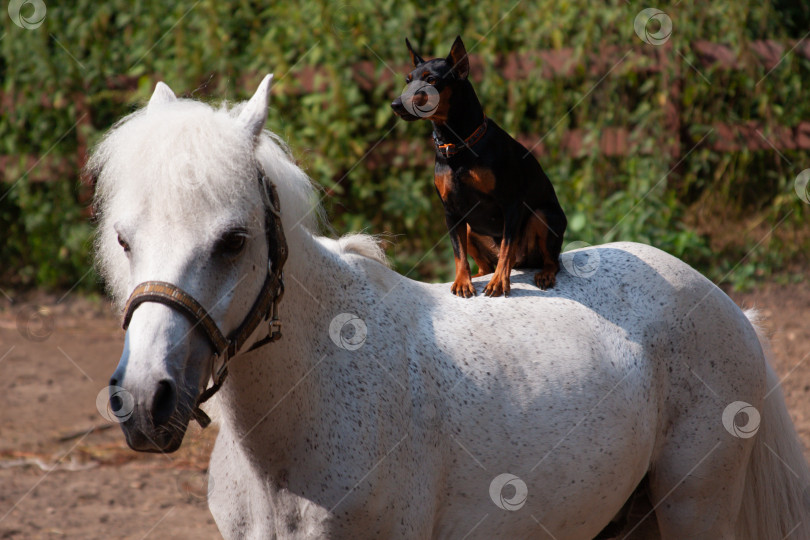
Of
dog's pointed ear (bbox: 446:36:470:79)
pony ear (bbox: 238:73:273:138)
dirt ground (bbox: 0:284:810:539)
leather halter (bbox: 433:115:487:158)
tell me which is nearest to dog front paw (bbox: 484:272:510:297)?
leather halter (bbox: 433:115:487:158)

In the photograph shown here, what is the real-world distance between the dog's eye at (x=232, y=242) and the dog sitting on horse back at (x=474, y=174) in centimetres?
75

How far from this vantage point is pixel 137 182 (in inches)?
66.1

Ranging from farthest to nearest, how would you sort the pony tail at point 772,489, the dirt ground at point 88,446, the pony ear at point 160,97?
1. the dirt ground at point 88,446
2. the pony tail at point 772,489
3. the pony ear at point 160,97

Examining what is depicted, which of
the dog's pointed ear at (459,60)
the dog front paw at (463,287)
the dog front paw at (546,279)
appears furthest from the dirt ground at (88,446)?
the dog's pointed ear at (459,60)

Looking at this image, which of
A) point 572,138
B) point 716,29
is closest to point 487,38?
point 572,138

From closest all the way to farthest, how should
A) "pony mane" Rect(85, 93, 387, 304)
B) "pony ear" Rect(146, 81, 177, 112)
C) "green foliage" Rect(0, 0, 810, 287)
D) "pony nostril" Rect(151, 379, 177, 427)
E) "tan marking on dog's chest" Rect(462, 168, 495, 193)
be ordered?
"pony nostril" Rect(151, 379, 177, 427)
"pony mane" Rect(85, 93, 387, 304)
"pony ear" Rect(146, 81, 177, 112)
"tan marking on dog's chest" Rect(462, 168, 495, 193)
"green foliage" Rect(0, 0, 810, 287)

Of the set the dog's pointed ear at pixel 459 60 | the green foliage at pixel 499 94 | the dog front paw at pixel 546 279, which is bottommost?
the green foliage at pixel 499 94

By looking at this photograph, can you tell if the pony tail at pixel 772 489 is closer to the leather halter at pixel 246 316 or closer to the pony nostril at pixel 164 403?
the leather halter at pixel 246 316

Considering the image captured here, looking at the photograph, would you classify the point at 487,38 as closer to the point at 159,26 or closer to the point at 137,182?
the point at 159,26

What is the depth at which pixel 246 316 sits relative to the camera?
1741 millimetres

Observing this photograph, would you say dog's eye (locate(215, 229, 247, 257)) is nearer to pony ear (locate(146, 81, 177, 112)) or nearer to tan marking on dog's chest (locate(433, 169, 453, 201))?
pony ear (locate(146, 81, 177, 112))

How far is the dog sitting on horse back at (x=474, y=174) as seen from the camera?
7.57 ft

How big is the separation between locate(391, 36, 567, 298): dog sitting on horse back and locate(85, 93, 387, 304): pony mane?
0.50m

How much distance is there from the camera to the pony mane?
165 centimetres
